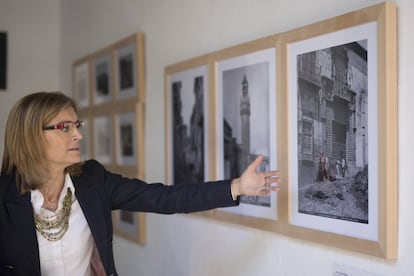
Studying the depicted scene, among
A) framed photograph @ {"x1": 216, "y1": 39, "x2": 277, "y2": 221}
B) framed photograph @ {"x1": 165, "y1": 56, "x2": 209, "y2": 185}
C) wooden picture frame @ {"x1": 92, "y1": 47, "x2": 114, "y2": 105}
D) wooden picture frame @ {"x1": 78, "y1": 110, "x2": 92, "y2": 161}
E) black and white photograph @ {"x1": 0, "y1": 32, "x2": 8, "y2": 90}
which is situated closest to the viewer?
framed photograph @ {"x1": 216, "y1": 39, "x2": 277, "y2": 221}

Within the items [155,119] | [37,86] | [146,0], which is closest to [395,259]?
[155,119]

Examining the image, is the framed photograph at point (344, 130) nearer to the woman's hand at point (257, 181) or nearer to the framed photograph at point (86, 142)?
the woman's hand at point (257, 181)

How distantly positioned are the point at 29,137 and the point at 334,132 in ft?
3.00

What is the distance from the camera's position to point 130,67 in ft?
8.55

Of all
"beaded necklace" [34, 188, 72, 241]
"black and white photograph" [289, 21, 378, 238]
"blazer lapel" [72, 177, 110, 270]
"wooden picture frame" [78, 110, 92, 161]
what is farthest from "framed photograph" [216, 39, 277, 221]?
"wooden picture frame" [78, 110, 92, 161]

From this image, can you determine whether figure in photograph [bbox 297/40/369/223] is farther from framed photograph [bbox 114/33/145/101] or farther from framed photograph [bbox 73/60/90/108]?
framed photograph [bbox 73/60/90/108]

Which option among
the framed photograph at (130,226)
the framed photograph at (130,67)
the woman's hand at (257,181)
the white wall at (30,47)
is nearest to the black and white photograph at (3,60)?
the white wall at (30,47)

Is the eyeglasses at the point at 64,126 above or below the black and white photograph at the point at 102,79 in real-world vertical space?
below

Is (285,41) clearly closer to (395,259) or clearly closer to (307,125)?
(307,125)

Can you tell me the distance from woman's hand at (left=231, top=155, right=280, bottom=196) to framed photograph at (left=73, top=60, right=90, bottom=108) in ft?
5.77

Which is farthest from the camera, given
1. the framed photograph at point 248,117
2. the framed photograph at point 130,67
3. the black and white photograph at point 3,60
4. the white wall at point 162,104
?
the black and white photograph at point 3,60

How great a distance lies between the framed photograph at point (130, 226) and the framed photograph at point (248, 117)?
0.72 metres

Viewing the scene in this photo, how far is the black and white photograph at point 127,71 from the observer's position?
257cm

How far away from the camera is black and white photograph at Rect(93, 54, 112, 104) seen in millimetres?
2852
